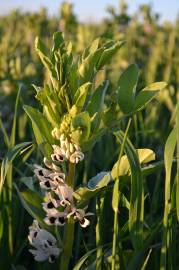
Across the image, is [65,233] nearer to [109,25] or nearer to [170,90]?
[170,90]

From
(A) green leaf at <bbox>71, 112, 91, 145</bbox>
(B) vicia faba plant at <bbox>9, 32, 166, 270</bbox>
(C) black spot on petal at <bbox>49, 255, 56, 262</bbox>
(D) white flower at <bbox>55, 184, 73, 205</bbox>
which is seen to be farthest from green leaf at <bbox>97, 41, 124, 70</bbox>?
(C) black spot on petal at <bbox>49, 255, 56, 262</bbox>

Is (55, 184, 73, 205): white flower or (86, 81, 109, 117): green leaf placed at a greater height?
(86, 81, 109, 117): green leaf

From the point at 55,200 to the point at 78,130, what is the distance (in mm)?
132

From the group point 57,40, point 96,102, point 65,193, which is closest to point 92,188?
point 65,193

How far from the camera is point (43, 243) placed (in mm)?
891

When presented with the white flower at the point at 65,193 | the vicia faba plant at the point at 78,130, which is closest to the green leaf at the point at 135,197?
the vicia faba plant at the point at 78,130

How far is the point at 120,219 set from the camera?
4.15 feet

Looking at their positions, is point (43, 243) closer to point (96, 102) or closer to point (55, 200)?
point (55, 200)

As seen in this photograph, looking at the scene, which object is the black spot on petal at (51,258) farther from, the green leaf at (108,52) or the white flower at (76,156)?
the green leaf at (108,52)

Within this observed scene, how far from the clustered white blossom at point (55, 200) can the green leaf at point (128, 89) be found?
0.34 ft

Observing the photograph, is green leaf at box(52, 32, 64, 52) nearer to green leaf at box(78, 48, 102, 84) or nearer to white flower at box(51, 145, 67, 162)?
green leaf at box(78, 48, 102, 84)

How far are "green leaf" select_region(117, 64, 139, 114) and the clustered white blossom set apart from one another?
0.34 ft

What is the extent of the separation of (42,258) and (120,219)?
386mm

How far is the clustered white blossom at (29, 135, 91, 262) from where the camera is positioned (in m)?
0.84
